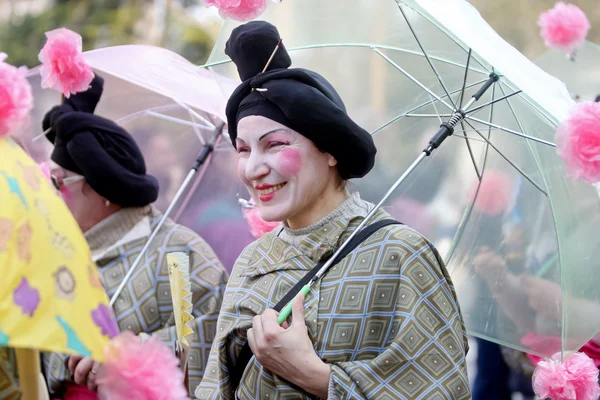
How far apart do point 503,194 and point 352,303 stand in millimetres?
1087

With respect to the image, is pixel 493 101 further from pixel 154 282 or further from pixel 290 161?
pixel 154 282

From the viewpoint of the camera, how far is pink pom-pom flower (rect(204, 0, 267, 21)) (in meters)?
3.02

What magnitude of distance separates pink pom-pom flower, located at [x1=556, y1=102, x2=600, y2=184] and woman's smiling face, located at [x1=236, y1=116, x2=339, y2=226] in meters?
0.75

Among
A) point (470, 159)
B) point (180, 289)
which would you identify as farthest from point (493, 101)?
point (180, 289)

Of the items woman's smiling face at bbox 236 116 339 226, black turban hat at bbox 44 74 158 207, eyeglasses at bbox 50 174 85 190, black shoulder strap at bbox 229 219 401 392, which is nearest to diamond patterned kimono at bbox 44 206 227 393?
black turban hat at bbox 44 74 158 207

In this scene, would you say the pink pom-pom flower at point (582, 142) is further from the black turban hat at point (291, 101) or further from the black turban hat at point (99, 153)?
the black turban hat at point (99, 153)

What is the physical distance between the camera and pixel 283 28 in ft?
11.5

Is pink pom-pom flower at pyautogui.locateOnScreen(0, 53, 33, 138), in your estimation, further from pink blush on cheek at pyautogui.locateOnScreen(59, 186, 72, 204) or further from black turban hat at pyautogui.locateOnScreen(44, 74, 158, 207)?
pink blush on cheek at pyautogui.locateOnScreen(59, 186, 72, 204)

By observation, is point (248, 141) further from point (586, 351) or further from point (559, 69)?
point (559, 69)

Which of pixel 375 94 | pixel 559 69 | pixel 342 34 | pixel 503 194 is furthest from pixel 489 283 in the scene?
pixel 559 69

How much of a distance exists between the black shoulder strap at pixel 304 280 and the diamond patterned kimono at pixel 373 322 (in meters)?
0.02

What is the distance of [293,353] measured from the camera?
267 centimetres

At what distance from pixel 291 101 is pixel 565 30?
3.23 metres

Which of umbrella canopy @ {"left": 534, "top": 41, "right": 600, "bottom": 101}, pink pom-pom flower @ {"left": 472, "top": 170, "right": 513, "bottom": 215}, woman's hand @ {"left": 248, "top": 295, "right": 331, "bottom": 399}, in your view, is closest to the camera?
woman's hand @ {"left": 248, "top": 295, "right": 331, "bottom": 399}
